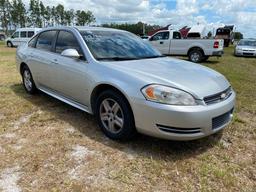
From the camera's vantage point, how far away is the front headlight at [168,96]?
9.92 ft

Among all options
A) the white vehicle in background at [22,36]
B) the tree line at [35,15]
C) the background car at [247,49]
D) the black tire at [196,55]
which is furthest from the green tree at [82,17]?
the black tire at [196,55]

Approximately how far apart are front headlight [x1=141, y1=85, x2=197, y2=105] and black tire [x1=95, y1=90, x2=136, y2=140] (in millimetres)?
376

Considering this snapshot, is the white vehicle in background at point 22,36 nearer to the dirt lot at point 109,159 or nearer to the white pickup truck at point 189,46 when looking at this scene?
the white pickup truck at point 189,46

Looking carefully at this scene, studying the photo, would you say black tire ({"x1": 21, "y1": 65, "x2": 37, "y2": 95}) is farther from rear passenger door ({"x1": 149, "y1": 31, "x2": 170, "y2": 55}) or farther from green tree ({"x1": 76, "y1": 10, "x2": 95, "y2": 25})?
green tree ({"x1": 76, "y1": 10, "x2": 95, "y2": 25})

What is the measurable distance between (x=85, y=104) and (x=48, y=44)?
1.70m

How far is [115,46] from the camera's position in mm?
4219

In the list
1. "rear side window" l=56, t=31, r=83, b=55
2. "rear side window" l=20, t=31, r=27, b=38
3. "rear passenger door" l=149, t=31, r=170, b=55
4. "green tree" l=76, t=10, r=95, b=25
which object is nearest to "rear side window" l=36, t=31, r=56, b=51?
"rear side window" l=56, t=31, r=83, b=55

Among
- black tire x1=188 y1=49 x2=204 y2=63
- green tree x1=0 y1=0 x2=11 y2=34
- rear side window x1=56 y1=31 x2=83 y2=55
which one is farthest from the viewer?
green tree x1=0 y1=0 x2=11 y2=34

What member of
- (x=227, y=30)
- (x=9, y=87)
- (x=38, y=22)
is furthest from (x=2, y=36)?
(x=9, y=87)

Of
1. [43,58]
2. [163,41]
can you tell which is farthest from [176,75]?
[163,41]

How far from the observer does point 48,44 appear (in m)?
5.04

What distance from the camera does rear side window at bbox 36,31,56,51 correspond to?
498 centimetres

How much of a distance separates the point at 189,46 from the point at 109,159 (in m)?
12.3

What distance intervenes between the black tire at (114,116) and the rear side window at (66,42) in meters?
0.92
